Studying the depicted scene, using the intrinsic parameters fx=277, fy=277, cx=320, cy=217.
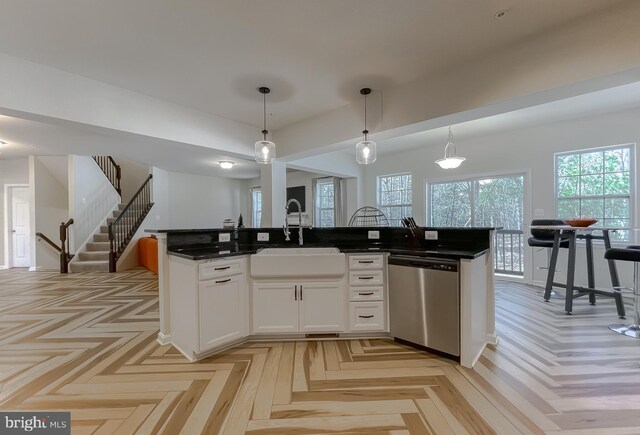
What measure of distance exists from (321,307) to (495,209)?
4465 millimetres

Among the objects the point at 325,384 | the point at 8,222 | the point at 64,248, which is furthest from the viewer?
the point at 8,222

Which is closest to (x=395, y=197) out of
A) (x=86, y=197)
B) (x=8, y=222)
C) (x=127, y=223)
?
(x=127, y=223)

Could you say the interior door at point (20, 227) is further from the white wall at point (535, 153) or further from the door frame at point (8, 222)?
the white wall at point (535, 153)

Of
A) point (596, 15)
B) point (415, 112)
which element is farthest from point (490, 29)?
point (415, 112)

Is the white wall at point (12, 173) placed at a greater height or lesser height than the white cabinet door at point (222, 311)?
greater

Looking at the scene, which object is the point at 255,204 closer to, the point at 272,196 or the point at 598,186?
the point at 272,196

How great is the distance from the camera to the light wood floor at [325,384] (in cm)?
165

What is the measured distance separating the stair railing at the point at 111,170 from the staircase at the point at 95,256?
4.90 feet

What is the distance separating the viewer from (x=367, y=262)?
2807 mm

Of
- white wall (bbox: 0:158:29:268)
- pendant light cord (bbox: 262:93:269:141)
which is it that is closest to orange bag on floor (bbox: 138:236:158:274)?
white wall (bbox: 0:158:29:268)

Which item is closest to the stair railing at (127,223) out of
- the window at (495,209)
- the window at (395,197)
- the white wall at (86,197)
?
the white wall at (86,197)

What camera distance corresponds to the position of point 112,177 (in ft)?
26.9

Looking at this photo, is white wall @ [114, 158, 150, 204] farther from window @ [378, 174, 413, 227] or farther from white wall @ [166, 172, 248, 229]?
window @ [378, 174, 413, 227]

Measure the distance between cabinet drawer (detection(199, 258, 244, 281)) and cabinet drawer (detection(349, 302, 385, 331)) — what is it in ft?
3.88
